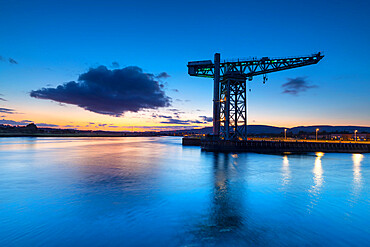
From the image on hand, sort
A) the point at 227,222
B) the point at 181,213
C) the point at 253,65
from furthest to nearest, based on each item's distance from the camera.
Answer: the point at 253,65, the point at 181,213, the point at 227,222

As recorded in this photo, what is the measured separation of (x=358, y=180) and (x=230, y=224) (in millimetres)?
16515

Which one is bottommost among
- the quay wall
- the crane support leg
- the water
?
the water

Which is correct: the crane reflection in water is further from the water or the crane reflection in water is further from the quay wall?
the quay wall

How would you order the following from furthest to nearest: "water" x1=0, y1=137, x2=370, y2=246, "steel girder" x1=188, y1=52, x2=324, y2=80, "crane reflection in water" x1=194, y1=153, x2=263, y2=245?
"steel girder" x1=188, y1=52, x2=324, y2=80 < "water" x1=0, y1=137, x2=370, y2=246 < "crane reflection in water" x1=194, y1=153, x2=263, y2=245

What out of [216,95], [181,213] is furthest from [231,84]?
[181,213]

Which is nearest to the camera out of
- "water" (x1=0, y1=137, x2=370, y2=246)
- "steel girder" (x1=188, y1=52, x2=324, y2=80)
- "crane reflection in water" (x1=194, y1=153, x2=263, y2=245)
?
"crane reflection in water" (x1=194, y1=153, x2=263, y2=245)

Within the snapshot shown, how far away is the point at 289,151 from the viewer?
3775 cm

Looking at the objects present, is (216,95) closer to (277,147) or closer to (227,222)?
(277,147)

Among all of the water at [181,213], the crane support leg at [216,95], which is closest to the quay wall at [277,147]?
the crane support leg at [216,95]

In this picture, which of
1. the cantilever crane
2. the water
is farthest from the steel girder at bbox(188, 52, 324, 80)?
the water

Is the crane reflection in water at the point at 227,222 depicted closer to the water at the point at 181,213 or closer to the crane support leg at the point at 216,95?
the water at the point at 181,213

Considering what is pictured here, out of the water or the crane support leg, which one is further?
the crane support leg

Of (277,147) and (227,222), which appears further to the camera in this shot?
(277,147)

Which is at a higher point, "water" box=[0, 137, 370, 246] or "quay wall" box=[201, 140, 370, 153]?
"quay wall" box=[201, 140, 370, 153]
